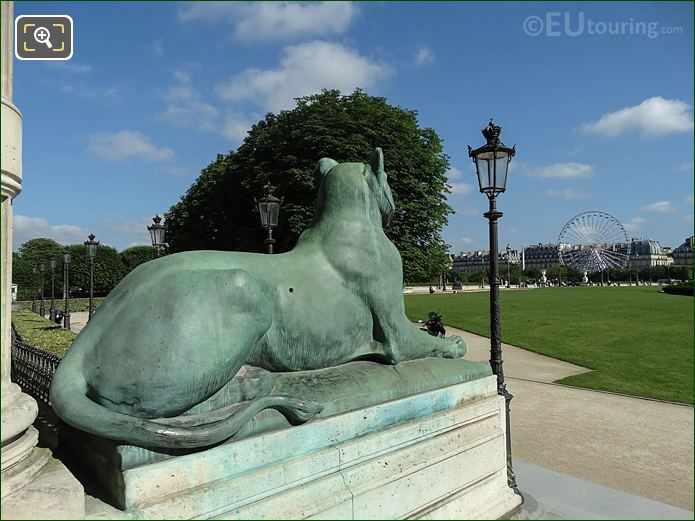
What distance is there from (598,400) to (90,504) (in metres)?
9.21

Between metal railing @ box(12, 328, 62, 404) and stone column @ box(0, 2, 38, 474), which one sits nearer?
stone column @ box(0, 2, 38, 474)

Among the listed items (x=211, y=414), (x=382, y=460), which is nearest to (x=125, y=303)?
(x=211, y=414)

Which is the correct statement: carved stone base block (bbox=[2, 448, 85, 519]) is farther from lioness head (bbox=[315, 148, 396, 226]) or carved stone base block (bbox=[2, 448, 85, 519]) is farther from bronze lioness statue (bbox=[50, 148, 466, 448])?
lioness head (bbox=[315, 148, 396, 226])

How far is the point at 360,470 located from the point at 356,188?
6.80 ft

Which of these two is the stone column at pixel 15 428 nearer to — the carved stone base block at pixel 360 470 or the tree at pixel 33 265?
the carved stone base block at pixel 360 470

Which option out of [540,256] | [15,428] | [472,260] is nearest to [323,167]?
[15,428]

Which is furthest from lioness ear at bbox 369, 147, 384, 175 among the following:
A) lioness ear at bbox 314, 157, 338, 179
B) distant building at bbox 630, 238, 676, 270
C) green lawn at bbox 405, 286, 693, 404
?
distant building at bbox 630, 238, 676, 270

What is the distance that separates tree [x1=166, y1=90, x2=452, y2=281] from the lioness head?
13149 millimetres

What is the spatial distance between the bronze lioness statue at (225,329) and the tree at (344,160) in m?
13.5

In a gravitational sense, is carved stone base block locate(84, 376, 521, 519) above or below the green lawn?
above

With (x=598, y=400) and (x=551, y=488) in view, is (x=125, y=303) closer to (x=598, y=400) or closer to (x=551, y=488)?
(x=551, y=488)

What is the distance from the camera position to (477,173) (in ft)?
18.8

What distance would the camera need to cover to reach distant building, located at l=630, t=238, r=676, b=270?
129m

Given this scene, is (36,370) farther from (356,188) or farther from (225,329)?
(356,188)
